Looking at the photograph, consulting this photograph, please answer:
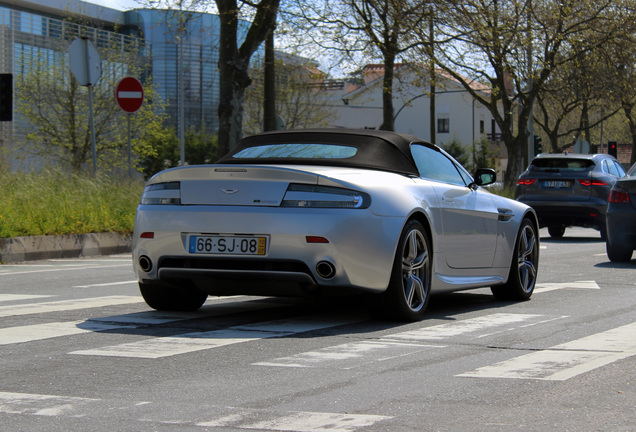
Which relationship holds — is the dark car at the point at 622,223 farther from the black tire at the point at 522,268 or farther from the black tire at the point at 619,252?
the black tire at the point at 522,268

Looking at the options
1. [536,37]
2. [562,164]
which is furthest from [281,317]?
[536,37]

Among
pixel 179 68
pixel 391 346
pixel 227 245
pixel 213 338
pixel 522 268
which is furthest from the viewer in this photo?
pixel 179 68

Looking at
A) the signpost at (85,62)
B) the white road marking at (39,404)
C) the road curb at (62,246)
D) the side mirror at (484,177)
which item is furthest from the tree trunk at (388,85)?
the white road marking at (39,404)

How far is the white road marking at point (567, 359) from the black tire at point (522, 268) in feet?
7.43

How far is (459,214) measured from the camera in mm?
8125

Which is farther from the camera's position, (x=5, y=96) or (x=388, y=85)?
(x=388, y=85)

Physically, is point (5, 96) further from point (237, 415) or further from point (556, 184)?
point (237, 415)

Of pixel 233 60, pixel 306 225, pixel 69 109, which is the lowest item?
pixel 306 225

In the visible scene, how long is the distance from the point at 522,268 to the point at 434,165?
1.49 meters

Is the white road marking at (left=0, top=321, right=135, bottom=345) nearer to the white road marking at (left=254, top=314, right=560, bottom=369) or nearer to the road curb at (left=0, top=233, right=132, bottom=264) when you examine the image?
the white road marking at (left=254, top=314, right=560, bottom=369)

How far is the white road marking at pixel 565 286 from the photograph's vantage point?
10078 mm

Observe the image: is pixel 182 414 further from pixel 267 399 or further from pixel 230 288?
pixel 230 288

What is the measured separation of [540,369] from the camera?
5.39 m

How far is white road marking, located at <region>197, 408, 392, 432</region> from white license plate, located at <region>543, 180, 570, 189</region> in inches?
637
